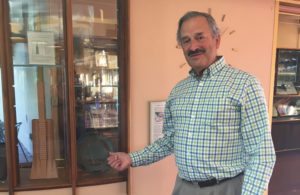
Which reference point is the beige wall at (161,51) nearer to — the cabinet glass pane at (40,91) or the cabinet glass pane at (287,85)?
the cabinet glass pane at (40,91)

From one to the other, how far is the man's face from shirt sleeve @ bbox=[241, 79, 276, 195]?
22 centimetres

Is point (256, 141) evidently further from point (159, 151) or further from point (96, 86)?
point (96, 86)

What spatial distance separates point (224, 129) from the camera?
3.70 ft

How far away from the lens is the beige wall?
1.83 m

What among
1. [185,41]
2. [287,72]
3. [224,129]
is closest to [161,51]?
[185,41]

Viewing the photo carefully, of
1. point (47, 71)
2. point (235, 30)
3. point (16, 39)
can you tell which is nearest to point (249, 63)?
point (235, 30)

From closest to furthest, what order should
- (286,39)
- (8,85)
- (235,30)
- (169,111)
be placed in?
(169,111) → (8,85) → (235,30) → (286,39)

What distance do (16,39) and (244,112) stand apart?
1.41 metres

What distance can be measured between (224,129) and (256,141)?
0.44 ft

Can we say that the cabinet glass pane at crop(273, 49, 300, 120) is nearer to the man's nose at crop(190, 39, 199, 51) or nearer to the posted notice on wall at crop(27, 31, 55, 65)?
the man's nose at crop(190, 39, 199, 51)

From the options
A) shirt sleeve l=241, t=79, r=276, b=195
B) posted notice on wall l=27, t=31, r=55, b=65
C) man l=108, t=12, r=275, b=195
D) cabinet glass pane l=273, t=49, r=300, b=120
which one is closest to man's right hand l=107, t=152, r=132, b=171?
Answer: man l=108, t=12, r=275, b=195

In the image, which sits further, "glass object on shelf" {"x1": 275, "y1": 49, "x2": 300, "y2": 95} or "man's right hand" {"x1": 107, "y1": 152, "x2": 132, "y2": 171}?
"glass object on shelf" {"x1": 275, "y1": 49, "x2": 300, "y2": 95}

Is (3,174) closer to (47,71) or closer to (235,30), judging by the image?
(47,71)

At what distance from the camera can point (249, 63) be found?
2.18m
